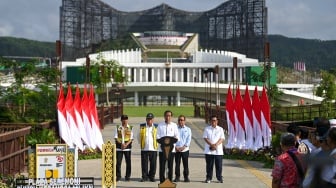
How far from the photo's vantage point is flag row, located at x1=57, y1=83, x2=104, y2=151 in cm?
2033

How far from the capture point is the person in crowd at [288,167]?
7.84 meters

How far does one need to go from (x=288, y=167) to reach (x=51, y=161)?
16.8ft

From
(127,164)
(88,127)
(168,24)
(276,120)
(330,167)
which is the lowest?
(276,120)

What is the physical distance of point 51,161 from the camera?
1178cm

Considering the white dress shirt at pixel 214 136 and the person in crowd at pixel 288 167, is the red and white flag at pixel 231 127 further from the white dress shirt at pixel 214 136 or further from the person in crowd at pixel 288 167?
the person in crowd at pixel 288 167

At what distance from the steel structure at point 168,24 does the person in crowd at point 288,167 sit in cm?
14190

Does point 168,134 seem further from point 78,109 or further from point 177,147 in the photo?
point 78,109

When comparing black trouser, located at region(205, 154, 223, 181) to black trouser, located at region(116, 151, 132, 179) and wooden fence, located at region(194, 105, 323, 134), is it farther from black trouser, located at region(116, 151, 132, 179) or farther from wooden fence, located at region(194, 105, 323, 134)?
wooden fence, located at region(194, 105, 323, 134)

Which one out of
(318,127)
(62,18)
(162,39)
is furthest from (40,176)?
(162,39)

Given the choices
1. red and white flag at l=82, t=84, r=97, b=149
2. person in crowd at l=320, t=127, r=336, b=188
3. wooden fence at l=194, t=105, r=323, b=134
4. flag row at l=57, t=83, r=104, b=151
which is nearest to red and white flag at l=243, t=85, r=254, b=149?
wooden fence at l=194, t=105, r=323, b=134

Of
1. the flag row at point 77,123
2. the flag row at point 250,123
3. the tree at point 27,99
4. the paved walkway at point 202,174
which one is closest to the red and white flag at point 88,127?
the flag row at point 77,123

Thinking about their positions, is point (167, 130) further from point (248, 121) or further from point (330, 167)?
point (330, 167)

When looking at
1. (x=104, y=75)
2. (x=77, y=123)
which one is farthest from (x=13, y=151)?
(x=104, y=75)

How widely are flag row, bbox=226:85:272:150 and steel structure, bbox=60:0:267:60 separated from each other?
12634cm
